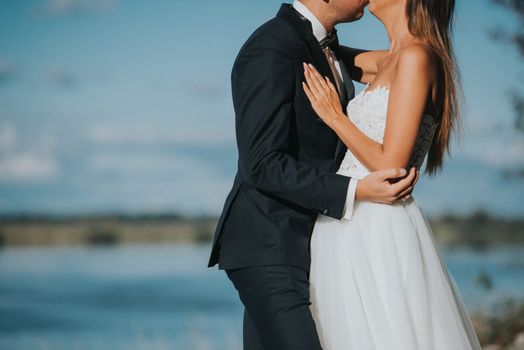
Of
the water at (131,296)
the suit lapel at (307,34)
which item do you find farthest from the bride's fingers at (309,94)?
the water at (131,296)

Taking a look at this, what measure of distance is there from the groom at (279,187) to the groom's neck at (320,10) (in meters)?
0.07

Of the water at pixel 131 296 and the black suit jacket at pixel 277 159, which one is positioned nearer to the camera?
the black suit jacket at pixel 277 159

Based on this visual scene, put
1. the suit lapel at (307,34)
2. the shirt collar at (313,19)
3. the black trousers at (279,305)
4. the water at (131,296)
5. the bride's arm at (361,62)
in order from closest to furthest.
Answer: the black trousers at (279,305)
the suit lapel at (307,34)
the shirt collar at (313,19)
the bride's arm at (361,62)
the water at (131,296)

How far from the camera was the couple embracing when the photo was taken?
2.83m

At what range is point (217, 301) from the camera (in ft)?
59.4

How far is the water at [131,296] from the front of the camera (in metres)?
8.58

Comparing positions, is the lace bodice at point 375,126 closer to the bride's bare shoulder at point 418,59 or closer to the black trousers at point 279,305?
the bride's bare shoulder at point 418,59

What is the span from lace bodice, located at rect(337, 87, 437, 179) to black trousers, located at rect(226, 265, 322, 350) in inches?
14.6

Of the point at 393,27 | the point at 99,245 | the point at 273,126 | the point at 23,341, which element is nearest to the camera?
the point at 273,126

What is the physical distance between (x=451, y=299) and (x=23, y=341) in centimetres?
1054

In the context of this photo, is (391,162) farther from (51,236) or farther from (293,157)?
(51,236)

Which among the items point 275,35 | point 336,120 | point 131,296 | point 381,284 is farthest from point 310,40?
point 131,296

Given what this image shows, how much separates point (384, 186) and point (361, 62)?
29.4 inches

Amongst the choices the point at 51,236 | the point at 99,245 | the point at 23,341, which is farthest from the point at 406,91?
the point at 99,245
